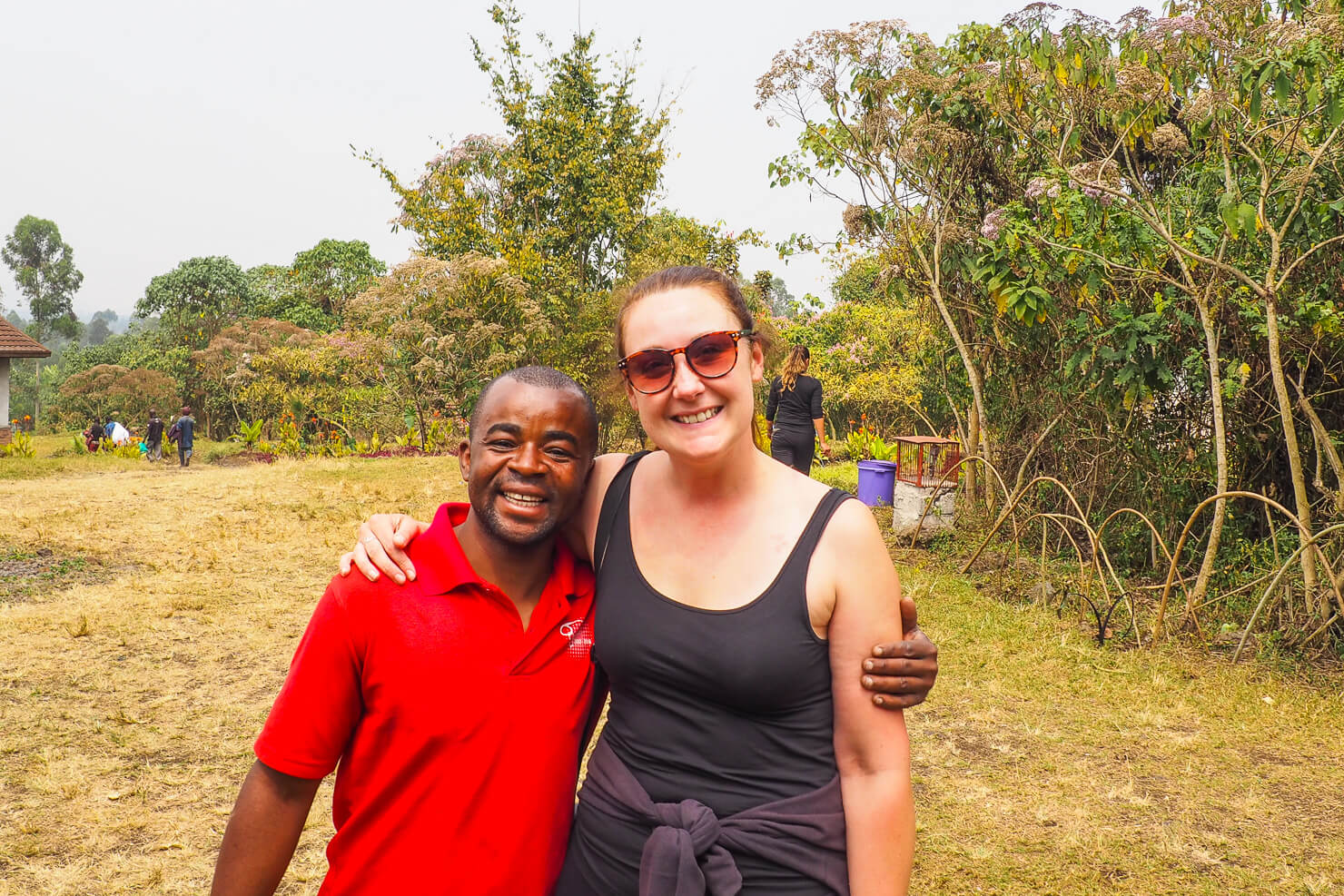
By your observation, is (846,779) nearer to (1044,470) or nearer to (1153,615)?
(1153,615)

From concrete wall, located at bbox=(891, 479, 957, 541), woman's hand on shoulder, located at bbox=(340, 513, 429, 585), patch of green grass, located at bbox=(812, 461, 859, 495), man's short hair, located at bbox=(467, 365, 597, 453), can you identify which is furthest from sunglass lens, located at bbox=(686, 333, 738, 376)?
patch of green grass, located at bbox=(812, 461, 859, 495)

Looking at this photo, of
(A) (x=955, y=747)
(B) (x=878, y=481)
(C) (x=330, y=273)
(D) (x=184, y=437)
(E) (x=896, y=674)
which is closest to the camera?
(E) (x=896, y=674)

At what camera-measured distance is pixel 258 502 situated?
35.3ft

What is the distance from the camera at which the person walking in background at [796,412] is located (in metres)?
7.63

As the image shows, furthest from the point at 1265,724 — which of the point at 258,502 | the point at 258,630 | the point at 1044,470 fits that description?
the point at 258,502

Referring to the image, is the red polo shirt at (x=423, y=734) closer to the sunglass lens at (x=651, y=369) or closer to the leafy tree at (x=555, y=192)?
the sunglass lens at (x=651, y=369)

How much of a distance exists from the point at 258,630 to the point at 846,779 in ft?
18.3

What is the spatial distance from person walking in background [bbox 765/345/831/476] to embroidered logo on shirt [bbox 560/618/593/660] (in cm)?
595

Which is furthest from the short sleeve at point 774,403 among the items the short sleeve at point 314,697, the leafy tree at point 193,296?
the leafy tree at point 193,296

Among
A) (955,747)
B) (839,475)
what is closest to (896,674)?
(955,747)

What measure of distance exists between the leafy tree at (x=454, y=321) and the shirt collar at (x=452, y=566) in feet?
40.3

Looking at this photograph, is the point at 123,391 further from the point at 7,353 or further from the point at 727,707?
the point at 727,707

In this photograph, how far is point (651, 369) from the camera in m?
1.66

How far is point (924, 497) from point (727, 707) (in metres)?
7.30
